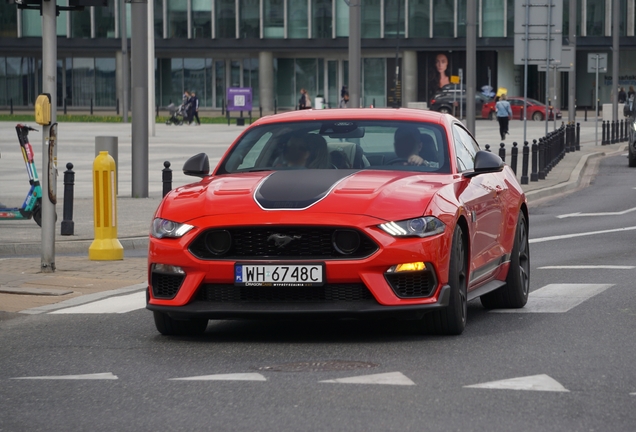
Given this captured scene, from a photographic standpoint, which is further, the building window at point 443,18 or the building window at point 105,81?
the building window at point 105,81

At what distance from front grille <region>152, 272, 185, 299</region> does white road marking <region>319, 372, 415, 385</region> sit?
163cm

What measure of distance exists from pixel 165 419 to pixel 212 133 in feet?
164

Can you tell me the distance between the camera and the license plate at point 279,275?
8.12m

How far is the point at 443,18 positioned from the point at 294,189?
266 ft

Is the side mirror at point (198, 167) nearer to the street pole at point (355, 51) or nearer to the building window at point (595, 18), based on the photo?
the street pole at point (355, 51)

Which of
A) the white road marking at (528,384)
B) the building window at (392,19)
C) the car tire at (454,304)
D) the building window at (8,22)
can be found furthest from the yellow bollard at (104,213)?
the building window at (8,22)

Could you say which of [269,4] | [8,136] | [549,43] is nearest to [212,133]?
[8,136]

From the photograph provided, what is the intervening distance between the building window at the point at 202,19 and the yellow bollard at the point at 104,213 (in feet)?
249

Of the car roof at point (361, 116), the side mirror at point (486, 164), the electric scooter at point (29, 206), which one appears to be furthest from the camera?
the electric scooter at point (29, 206)

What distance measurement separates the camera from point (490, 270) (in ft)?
31.8

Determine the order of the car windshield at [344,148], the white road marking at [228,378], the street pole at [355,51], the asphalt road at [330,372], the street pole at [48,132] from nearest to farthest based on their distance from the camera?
the asphalt road at [330,372] → the white road marking at [228,378] → the car windshield at [344,148] → the street pole at [48,132] → the street pole at [355,51]

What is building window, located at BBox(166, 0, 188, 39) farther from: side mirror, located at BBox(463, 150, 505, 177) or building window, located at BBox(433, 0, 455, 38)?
side mirror, located at BBox(463, 150, 505, 177)

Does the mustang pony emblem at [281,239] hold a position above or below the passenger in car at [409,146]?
below

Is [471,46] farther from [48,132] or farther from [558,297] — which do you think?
[558,297]
